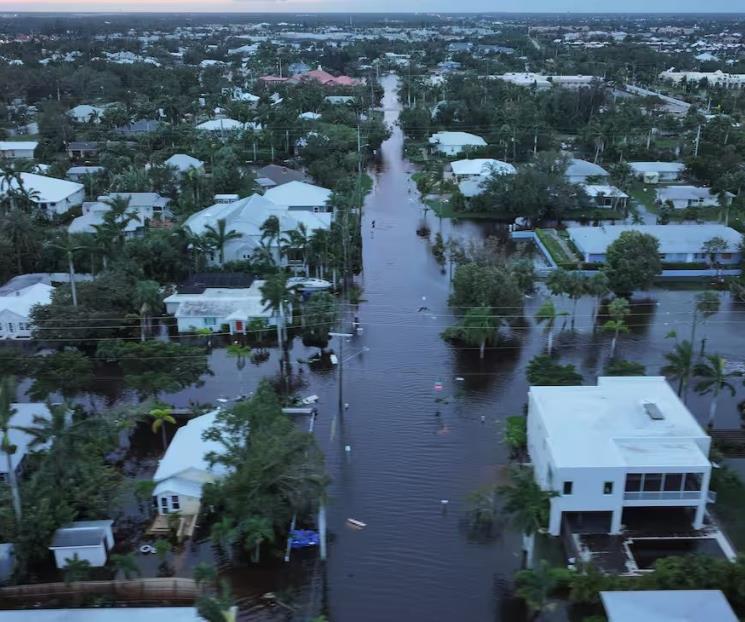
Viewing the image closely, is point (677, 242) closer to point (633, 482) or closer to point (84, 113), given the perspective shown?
point (633, 482)

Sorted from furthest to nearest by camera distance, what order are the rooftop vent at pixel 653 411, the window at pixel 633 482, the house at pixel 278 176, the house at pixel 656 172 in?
the house at pixel 656 172, the house at pixel 278 176, the rooftop vent at pixel 653 411, the window at pixel 633 482

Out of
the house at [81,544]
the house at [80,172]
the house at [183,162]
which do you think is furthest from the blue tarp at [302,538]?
the house at [80,172]

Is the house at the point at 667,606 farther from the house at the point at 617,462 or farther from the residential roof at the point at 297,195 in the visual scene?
the residential roof at the point at 297,195

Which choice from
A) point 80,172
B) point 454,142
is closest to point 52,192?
point 80,172

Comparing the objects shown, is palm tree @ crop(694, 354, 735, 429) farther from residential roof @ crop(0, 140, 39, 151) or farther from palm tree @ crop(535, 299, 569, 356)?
residential roof @ crop(0, 140, 39, 151)

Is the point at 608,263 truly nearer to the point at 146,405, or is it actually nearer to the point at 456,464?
A: the point at 456,464

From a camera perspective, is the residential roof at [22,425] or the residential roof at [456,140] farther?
the residential roof at [456,140]
